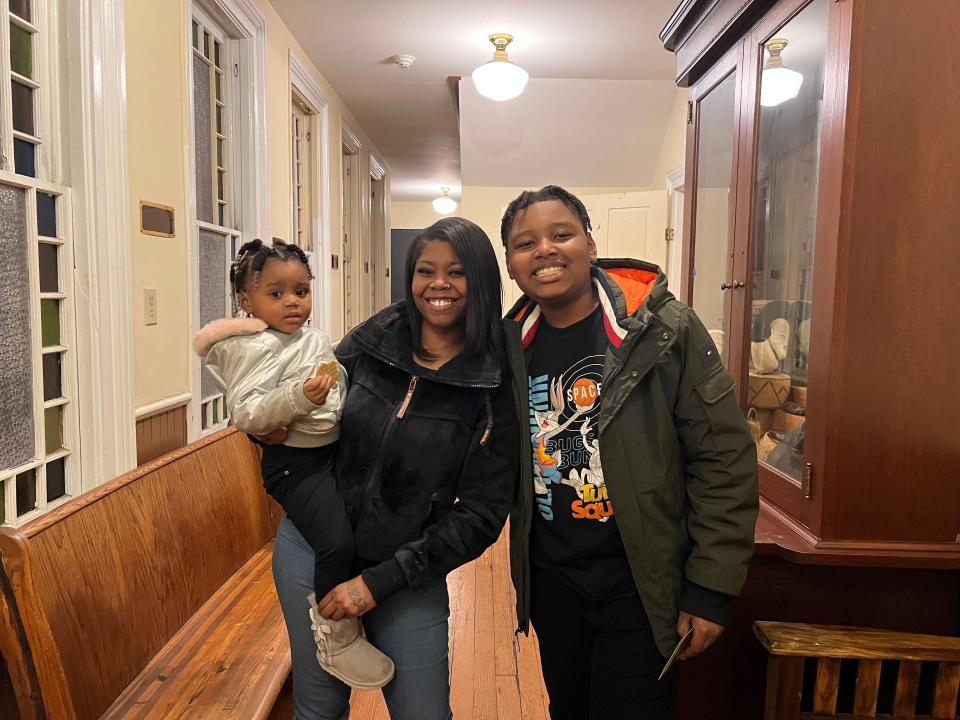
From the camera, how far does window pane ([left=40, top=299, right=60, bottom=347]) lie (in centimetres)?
184

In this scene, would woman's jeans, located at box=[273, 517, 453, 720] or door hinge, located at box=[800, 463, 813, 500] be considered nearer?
woman's jeans, located at box=[273, 517, 453, 720]

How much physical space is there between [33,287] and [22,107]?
0.47 metres

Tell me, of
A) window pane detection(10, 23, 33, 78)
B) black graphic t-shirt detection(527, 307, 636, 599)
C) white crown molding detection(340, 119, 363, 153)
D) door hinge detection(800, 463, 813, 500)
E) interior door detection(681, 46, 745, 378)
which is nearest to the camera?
black graphic t-shirt detection(527, 307, 636, 599)

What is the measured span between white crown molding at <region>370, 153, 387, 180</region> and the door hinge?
6345mm

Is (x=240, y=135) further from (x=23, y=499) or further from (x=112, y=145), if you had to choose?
(x=23, y=499)

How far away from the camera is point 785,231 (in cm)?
180

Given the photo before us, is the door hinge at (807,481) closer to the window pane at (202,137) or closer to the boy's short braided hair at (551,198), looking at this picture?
the boy's short braided hair at (551,198)

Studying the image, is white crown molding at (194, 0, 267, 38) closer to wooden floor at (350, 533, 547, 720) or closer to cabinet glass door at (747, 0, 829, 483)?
cabinet glass door at (747, 0, 829, 483)

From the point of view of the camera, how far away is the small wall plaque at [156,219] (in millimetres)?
2205

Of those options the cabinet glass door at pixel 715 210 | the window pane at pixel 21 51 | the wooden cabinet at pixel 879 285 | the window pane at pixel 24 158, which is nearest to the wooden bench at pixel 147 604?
the window pane at pixel 24 158

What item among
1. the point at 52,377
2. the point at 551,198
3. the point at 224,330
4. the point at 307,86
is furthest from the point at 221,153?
the point at 551,198

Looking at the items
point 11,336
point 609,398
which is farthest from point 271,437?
point 11,336

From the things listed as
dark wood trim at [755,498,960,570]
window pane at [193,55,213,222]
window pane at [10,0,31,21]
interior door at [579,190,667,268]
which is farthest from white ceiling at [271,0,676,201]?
dark wood trim at [755,498,960,570]

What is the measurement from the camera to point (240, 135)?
3.33 metres
